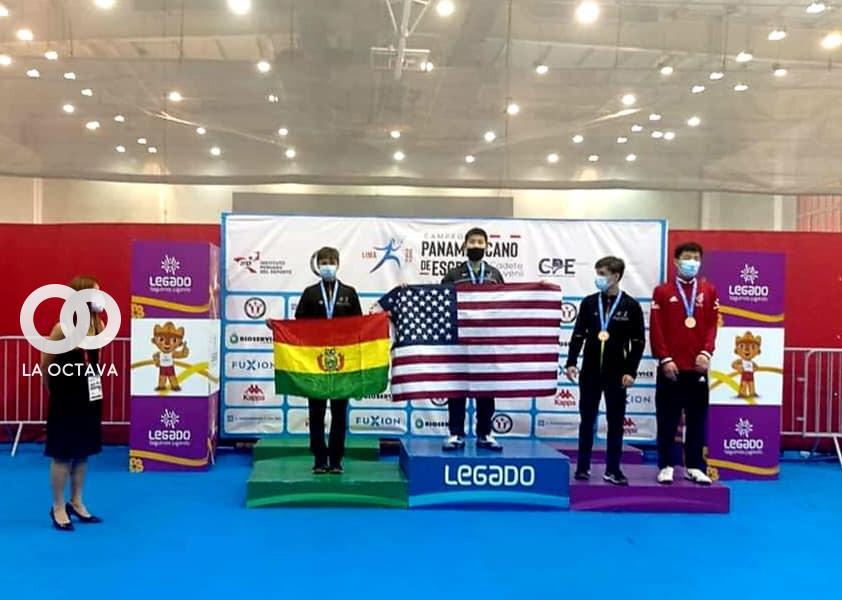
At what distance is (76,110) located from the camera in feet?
26.8

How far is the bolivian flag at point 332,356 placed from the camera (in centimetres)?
498

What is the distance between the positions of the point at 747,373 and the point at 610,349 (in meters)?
1.84

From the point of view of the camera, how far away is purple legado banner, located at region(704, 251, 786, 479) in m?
5.92

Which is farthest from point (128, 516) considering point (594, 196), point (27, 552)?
point (594, 196)

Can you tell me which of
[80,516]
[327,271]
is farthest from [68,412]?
[327,271]

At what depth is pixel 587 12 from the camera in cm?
833

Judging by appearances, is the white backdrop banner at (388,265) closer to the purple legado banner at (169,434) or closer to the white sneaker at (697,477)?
the purple legado banner at (169,434)

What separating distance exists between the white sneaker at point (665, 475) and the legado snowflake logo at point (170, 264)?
4.09 metres

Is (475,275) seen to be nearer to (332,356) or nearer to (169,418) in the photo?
(332,356)

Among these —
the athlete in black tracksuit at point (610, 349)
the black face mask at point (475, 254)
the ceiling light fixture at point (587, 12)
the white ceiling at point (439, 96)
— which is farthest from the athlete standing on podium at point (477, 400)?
the ceiling light fixture at point (587, 12)

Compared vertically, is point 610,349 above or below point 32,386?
above

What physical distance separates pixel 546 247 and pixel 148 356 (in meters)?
3.61

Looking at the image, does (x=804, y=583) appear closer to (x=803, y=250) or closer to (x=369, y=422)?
(x=369, y=422)

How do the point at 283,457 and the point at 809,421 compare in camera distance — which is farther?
the point at 809,421
